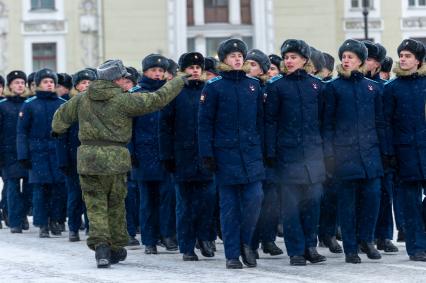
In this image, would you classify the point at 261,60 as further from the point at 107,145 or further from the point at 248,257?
the point at 248,257

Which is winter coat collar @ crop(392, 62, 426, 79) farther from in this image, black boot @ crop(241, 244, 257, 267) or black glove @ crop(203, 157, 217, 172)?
black boot @ crop(241, 244, 257, 267)

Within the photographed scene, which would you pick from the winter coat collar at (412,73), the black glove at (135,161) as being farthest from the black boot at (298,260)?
the black glove at (135,161)

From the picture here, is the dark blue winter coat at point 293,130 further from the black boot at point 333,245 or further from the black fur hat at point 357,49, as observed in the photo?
the black boot at point 333,245

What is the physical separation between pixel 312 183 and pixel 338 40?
49.5 meters

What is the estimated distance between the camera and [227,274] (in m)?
13.7

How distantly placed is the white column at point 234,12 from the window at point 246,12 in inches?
6.9

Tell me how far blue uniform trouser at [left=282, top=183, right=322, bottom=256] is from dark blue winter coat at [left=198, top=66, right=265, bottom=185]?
0.39 m

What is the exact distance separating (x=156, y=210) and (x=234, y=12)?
152ft

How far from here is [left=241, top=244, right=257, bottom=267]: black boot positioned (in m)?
14.3

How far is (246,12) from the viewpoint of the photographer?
6291 cm

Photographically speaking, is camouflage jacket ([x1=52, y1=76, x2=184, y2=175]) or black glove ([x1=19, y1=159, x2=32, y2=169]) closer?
camouflage jacket ([x1=52, y1=76, x2=184, y2=175])

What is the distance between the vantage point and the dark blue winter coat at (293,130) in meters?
14.6

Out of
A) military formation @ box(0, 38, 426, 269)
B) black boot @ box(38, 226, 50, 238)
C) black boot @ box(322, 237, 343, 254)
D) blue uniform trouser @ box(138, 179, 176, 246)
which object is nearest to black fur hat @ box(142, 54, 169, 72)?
military formation @ box(0, 38, 426, 269)

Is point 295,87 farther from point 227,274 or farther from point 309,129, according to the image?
point 227,274
